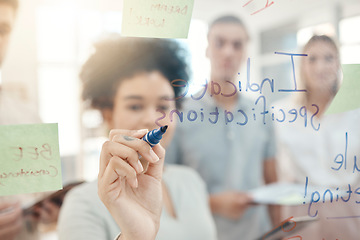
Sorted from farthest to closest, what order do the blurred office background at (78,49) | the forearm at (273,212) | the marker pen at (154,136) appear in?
1. the forearm at (273,212)
2. the blurred office background at (78,49)
3. the marker pen at (154,136)

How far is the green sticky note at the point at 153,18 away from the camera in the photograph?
0.39 metres

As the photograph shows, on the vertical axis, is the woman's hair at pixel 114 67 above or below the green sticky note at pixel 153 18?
below

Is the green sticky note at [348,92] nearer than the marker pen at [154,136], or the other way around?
the marker pen at [154,136]

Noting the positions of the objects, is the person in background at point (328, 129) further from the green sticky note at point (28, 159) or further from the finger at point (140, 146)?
the green sticky note at point (28, 159)

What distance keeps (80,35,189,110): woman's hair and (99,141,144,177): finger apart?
16 centimetres

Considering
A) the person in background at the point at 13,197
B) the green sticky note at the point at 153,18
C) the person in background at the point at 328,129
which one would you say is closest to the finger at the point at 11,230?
the person in background at the point at 13,197

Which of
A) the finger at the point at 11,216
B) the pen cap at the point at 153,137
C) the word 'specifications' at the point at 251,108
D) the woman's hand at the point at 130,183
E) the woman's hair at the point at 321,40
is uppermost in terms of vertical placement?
the woman's hair at the point at 321,40

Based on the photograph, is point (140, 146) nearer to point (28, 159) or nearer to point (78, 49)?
point (28, 159)

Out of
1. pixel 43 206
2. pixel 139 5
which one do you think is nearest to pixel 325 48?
pixel 139 5

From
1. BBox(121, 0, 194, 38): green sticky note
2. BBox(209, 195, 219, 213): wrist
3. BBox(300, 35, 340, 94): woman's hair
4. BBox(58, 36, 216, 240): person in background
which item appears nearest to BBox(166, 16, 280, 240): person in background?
BBox(209, 195, 219, 213): wrist

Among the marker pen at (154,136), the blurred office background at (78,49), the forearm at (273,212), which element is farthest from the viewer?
the forearm at (273,212)

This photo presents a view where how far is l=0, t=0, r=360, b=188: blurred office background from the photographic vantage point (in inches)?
17.9

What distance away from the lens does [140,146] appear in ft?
1.16

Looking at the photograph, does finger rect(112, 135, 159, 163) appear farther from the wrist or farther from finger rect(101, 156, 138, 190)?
the wrist
